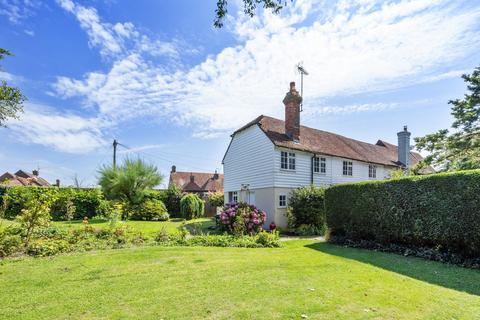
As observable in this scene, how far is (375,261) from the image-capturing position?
7.84m

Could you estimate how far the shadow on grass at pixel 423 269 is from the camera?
5797 mm

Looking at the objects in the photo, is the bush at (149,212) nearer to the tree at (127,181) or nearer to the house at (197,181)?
the tree at (127,181)

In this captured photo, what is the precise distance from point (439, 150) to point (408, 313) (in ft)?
50.1

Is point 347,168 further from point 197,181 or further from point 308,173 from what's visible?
point 197,181

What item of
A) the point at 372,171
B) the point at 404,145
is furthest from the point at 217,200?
the point at 404,145

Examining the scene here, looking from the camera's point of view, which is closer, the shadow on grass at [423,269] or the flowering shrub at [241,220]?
the shadow on grass at [423,269]

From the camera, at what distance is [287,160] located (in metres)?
17.2

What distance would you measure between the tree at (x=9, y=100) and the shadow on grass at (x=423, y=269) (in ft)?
41.1

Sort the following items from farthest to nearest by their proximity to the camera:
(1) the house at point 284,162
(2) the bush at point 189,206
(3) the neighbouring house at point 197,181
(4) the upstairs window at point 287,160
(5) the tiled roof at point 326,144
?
1. (3) the neighbouring house at point 197,181
2. (2) the bush at point 189,206
3. (5) the tiled roof at point 326,144
4. (4) the upstairs window at point 287,160
5. (1) the house at point 284,162

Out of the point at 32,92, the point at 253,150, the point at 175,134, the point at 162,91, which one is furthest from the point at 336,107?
the point at 32,92

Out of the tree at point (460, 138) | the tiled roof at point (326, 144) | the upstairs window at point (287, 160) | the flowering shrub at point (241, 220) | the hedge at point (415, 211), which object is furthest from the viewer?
the tiled roof at point (326, 144)

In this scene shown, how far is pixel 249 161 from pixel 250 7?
14158mm

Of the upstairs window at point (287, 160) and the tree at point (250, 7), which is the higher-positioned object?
the tree at point (250, 7)

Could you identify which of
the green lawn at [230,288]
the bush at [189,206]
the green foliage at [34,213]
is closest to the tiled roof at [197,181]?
the bush at [189,206]
